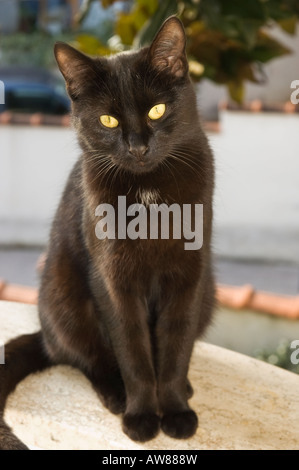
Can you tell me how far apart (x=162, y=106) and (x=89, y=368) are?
0.53 metres

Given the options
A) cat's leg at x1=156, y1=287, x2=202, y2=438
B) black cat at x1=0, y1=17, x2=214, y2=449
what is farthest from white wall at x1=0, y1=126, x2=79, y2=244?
cat's leg at x1=156, y1=287, x2=202, y2=438

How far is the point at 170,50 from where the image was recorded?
102cm

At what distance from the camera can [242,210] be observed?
3463 millimetres

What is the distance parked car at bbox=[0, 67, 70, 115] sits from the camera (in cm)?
466

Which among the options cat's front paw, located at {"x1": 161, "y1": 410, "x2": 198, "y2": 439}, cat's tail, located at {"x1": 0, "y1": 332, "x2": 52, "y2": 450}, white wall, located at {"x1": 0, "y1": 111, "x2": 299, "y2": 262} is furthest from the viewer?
white wall, located at {"x1": 0, "y1": 111, "x2": 299, "y2": 262}

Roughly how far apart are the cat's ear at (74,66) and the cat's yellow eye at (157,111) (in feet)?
0.38

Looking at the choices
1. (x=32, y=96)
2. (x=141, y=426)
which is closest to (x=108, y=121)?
(x=141, y=426)

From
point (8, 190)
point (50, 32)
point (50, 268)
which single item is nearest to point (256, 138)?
point (8, 190)

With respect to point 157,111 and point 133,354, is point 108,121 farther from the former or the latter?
point 133,354

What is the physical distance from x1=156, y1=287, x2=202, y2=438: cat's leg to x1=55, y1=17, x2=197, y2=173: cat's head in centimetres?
25

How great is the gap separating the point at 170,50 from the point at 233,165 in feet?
7.70

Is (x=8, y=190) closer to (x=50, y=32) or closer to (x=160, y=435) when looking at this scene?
(x=160, y=435)

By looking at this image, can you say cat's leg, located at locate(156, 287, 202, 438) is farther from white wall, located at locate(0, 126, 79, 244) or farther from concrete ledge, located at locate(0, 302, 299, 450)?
white wall, located at locate(0, 126, 79, 244)

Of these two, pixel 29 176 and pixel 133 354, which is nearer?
pixel 133 354
